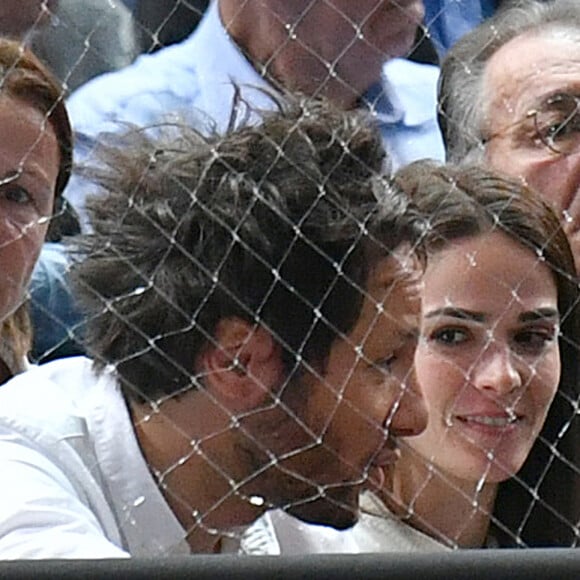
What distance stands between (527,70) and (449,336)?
213 millimetres

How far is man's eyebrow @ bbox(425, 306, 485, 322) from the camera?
1149 millimetres

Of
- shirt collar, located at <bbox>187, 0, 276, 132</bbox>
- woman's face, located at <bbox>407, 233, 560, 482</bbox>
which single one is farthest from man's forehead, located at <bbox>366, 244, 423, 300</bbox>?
shirt collar, located at <bbox>187, 0, 276, 132</bbox>

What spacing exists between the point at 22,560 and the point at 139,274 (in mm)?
210

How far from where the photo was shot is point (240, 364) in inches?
43.2

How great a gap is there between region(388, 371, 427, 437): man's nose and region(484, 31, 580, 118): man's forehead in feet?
0.68

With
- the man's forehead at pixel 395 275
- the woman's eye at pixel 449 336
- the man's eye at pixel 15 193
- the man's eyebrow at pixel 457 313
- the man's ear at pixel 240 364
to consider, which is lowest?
the man's ear at pixel 240 364

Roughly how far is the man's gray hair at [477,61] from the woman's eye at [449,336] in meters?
0.11

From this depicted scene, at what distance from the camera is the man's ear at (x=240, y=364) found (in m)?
1.09

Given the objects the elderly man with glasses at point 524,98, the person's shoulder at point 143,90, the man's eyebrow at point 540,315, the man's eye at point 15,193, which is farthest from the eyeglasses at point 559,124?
the man's eye at point 15,193

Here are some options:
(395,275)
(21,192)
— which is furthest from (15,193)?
(395,275)

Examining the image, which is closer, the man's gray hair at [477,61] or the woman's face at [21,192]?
the woman's face at [21,192]

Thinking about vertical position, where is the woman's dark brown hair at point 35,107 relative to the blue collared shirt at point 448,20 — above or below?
below

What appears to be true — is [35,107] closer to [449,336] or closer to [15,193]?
[15,193]

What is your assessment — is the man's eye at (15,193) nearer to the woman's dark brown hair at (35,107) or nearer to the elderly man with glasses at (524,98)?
the woman's dark brown hair at (35,107)
